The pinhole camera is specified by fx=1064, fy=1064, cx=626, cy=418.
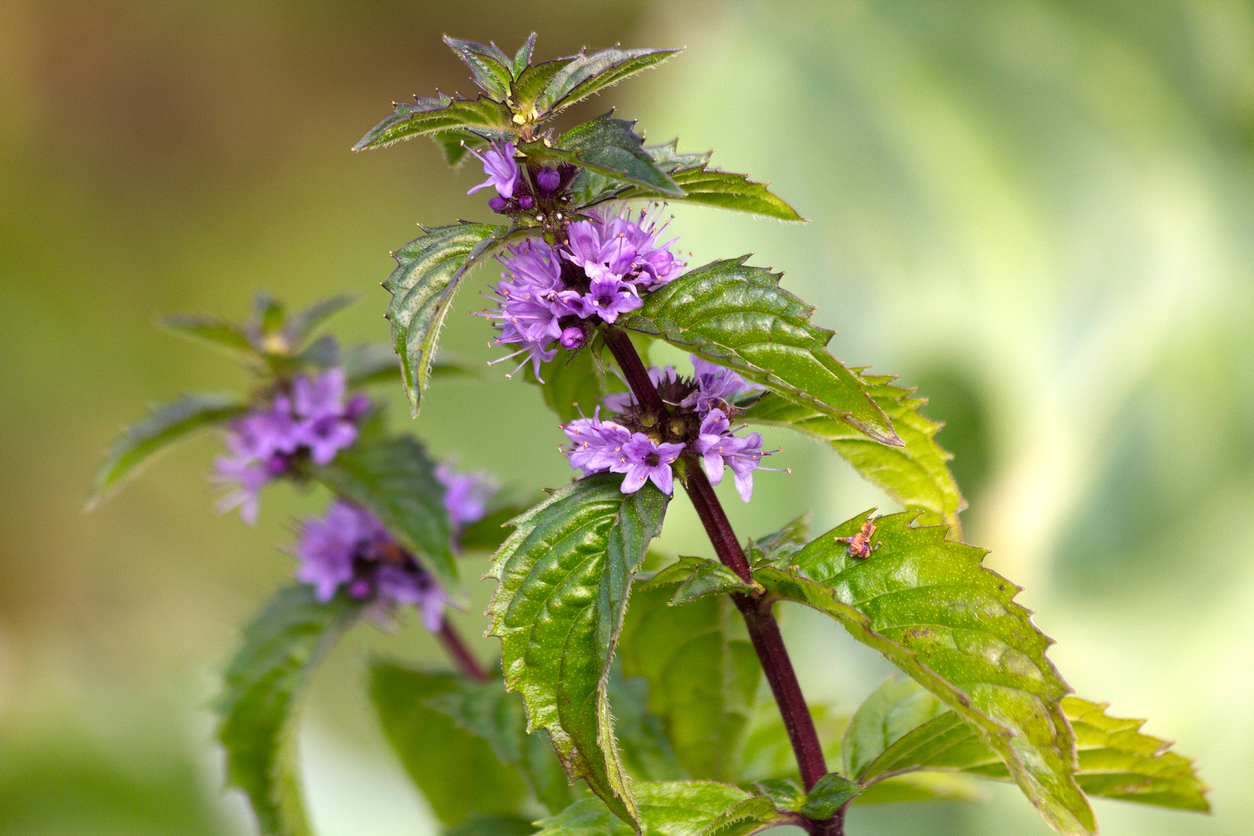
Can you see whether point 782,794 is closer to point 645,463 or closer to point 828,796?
point 828,796

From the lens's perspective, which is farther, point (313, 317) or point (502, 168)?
point (313, 317)

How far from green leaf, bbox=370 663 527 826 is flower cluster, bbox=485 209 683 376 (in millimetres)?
549

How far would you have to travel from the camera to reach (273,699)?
1.01m

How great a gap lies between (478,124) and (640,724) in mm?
513

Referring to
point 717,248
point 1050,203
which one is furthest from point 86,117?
point 1050,203

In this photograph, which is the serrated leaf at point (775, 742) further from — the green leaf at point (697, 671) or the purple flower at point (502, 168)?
the purple flower at point (502, 168)

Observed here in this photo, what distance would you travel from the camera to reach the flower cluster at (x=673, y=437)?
61 cm

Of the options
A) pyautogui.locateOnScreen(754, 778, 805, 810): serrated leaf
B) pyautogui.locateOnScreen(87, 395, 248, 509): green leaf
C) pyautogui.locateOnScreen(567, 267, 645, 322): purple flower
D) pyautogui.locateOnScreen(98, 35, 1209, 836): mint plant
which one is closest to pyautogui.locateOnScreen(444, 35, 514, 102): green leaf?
pyautogui.locateOnScreen(98, 35, 1209, 836): mint plant

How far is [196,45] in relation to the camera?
13.6ft

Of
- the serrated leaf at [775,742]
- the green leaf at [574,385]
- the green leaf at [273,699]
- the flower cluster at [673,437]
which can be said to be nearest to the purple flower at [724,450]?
the flower cluster at [673,437]

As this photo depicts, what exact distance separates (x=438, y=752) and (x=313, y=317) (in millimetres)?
460

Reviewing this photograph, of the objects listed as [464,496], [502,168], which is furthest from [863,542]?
[464,496]

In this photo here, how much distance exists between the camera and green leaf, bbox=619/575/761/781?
752 mm

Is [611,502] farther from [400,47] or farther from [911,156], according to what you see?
[400,47]
